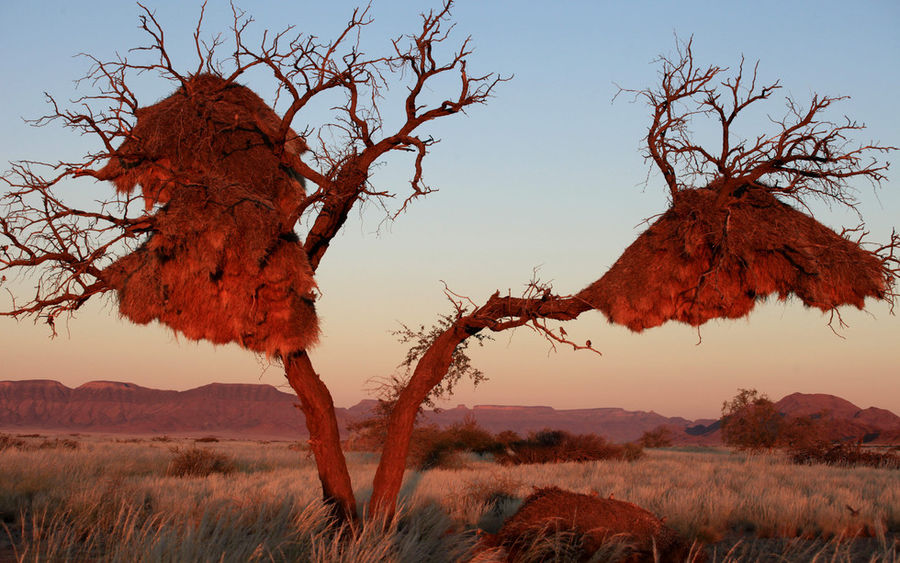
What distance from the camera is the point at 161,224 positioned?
27.7 feet

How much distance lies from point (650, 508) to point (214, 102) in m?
10.2

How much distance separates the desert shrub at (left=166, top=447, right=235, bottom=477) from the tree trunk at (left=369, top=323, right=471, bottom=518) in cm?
1204

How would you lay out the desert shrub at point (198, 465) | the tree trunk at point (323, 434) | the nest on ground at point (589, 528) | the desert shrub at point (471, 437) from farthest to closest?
1. the desert shrub at point (471, 437)
2. the desert shrub at point (198, 465)
3. the tree trunk at point (323, 434)
4. the nest on ground at point (589, 528)

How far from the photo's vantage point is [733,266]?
27.3 feet

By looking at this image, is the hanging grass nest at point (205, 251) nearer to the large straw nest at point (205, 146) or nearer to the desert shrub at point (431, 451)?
the large straw nest at point (205, 146)

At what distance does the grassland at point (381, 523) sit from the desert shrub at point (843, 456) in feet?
15.7

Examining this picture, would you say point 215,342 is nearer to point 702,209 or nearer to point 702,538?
point 702,209

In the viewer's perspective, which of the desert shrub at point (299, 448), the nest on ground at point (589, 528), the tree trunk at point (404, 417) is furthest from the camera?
the desert shrub at point (299, 448)

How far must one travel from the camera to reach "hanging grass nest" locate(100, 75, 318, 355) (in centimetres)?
853

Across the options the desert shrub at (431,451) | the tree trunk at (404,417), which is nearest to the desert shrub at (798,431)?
the desert shrub at (431,451)

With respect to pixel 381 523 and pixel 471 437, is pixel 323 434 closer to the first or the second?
pixel 381 523

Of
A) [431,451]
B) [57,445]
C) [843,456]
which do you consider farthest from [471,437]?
[57,445]

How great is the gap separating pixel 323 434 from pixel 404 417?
1.21 metres

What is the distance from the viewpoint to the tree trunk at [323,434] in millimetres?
9203
